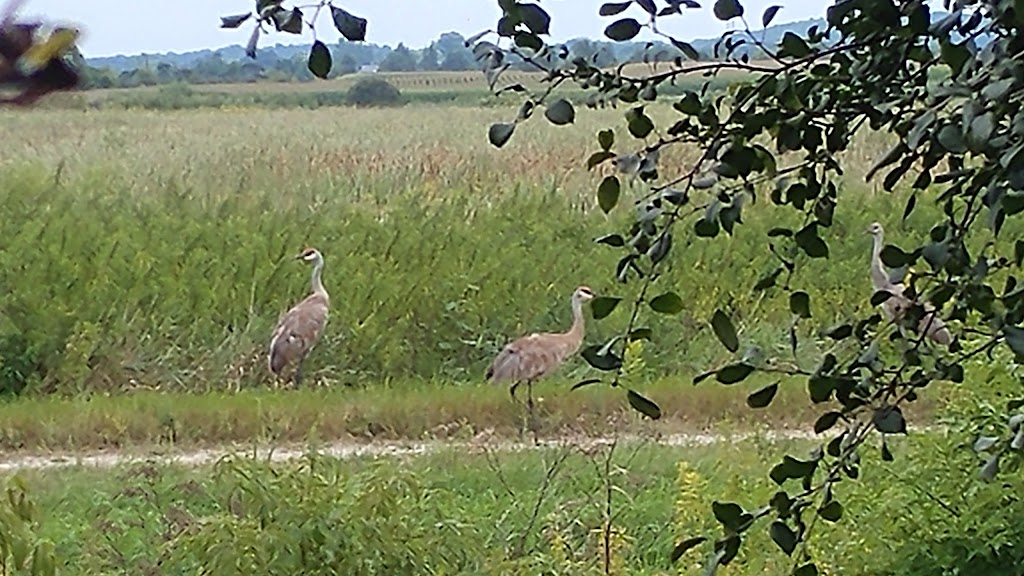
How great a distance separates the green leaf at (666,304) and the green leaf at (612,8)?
28 centimetres

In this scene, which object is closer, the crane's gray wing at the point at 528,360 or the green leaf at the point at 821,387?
the green leaf at the point at 821,387

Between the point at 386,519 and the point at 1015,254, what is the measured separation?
198 cm

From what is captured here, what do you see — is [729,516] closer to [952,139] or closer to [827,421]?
[827,421]

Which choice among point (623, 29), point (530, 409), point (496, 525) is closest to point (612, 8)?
point (623, 29)

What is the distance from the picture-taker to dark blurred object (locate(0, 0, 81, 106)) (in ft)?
1.93

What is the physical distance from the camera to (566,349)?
26.2ft

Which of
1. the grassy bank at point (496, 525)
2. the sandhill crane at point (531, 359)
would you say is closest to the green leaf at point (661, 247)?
the grassy bank at point (496, 525)

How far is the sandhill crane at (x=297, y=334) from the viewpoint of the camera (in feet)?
28.0

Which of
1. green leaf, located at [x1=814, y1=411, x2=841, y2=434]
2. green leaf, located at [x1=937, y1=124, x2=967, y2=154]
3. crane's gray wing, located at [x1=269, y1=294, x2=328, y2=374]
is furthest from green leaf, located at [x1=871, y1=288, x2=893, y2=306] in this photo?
crane's gray wing, located at [x1=269, y1=294, x2=328, y2=374]

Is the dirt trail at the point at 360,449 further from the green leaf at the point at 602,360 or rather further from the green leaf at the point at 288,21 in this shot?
the green leaf at the point at 288,21

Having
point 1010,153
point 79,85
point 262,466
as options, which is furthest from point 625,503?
point 79,85

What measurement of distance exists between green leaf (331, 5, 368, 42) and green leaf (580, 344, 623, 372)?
0.41 m

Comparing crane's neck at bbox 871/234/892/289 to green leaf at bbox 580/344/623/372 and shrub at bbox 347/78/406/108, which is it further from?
shrub at bbox 347/78/406/108

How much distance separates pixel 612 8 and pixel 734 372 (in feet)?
1.22
